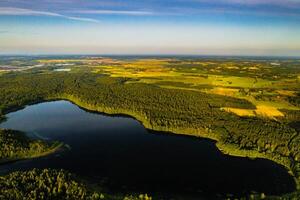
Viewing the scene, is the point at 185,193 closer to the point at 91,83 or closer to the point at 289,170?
the point at 289,170

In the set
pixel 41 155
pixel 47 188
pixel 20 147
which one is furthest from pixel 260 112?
pixel 47 188

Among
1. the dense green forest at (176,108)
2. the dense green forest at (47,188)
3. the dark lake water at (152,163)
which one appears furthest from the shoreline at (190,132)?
the dense green forest at (47,188)

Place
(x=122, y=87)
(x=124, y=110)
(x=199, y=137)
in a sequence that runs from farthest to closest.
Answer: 1. (x=122, y=87)
2. (x=124, y=110)
3. (x=199, y=137)

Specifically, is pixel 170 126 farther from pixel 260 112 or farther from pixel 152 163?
pixel 260 112

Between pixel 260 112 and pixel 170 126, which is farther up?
pixel 260 112

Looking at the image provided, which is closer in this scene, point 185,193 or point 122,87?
point 185,193

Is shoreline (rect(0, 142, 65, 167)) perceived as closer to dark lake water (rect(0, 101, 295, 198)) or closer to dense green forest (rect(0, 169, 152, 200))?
dark lake water (rect(0, 101, 295, 198))

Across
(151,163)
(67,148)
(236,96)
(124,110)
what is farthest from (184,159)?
(236,96)

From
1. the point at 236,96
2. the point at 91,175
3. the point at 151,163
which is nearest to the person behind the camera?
the point at 91,175
